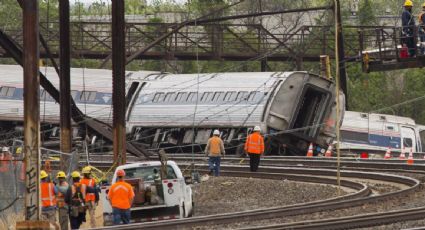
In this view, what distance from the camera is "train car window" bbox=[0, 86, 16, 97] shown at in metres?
53.7

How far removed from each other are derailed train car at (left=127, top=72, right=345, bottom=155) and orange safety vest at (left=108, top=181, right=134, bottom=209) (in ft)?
82.8

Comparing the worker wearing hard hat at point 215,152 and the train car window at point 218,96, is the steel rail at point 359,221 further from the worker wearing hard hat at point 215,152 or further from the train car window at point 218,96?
the train car window at point 218,96

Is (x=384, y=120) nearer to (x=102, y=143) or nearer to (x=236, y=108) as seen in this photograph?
(x=236, y=108)

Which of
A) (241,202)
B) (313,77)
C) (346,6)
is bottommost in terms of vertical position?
(241,202)

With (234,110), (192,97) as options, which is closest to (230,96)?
(234,110)

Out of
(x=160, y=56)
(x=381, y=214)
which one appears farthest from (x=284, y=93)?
(x=381, y=214)

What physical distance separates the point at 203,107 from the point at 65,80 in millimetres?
16588

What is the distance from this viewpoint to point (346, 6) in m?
111

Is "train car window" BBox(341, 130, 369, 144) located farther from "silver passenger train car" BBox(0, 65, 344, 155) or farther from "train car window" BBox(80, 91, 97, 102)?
"train car window" BBox(80, 91, 97, 102)

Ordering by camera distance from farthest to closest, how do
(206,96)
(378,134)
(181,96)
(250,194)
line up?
(378,134)
(181,96)
(206,96)
(250,194)

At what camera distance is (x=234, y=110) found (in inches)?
1929

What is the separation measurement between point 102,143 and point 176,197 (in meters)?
26.9

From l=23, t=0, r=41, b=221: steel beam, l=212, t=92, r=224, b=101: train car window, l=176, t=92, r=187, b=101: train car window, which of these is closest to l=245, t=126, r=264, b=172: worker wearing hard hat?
l=212, t=92, r=224, b=101: train car window

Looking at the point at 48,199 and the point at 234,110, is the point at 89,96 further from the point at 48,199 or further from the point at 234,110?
the point at 48,199
